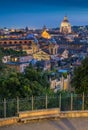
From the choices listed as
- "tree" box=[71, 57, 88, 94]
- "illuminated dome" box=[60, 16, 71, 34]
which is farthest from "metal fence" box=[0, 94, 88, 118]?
"illuminated dome" box=[60, 16, 71, 34]

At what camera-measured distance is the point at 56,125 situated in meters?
9.45

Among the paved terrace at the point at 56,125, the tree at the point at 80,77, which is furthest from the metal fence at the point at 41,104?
the tree at the point at 80,77

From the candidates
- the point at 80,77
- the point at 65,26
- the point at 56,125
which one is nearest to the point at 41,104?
the point at 56,125

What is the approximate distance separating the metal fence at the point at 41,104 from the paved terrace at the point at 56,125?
54 centimetres

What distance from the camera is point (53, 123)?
9586 millimetres

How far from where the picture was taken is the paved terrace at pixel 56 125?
30.2 ft

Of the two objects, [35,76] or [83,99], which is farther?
[35,76]

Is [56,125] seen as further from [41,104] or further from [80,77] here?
[80,77]

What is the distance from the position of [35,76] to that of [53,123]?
12.1 m

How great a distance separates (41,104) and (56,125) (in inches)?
40.7

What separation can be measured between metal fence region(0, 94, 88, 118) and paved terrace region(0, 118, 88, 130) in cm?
54

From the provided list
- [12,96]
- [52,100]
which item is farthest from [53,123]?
[12,96]

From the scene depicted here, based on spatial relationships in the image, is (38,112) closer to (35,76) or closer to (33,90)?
(33,90)

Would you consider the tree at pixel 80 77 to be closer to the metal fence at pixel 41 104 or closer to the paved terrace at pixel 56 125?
the metal fence at pixel 41 104
